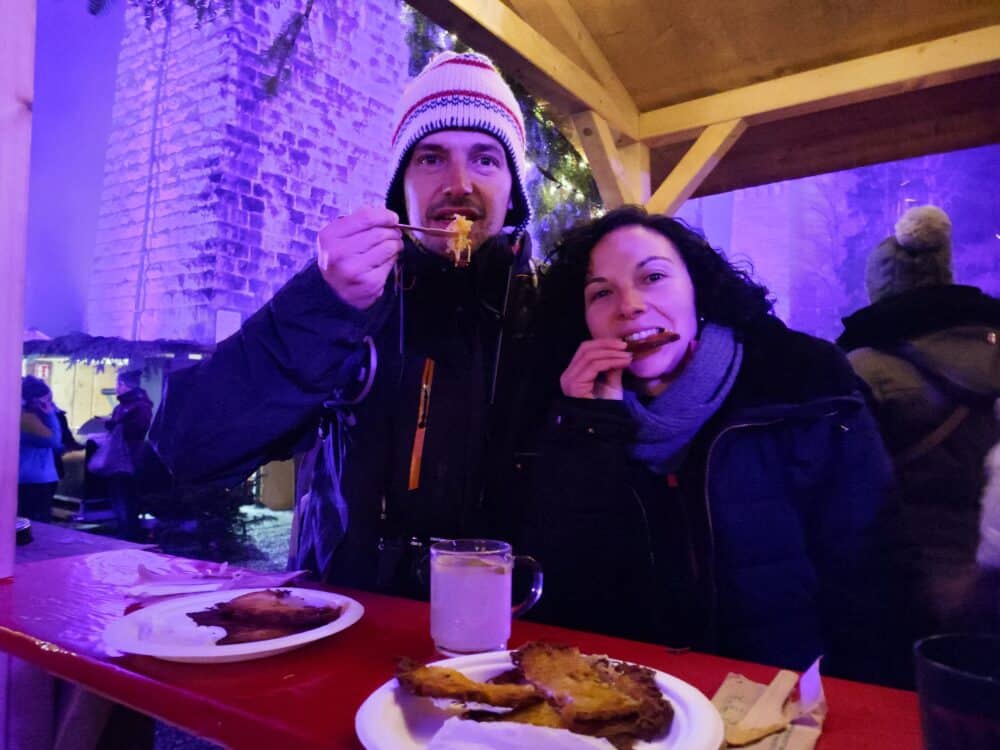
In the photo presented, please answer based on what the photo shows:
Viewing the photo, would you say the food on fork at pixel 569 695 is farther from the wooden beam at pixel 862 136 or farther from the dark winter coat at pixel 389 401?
the wooden beam at pixel 862 136

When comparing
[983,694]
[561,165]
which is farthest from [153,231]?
[983,694]

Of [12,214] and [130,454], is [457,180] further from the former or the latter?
[130,454]

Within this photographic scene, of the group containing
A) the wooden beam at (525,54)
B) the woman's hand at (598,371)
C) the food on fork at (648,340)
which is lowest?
the woman's hand at (598,371)

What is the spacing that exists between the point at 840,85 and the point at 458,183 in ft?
6.40

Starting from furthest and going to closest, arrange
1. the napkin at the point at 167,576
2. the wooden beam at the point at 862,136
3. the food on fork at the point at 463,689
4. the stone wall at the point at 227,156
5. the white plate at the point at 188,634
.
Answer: the stone wall at the point at 227,156
the wooden beam at the point at 862,136
the napkin at the point at 167,576
the white plate at the point at 188,634
the food on fork at the point at 463,689

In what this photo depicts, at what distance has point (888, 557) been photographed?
1.39m

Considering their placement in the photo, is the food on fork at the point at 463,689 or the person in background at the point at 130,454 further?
the person in background at the point at 130,454

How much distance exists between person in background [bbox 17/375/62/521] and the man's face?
4.76 metres

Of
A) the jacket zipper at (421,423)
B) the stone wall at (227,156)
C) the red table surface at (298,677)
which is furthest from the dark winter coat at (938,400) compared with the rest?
the stone wall at (227,156)

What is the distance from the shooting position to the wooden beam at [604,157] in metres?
2.99

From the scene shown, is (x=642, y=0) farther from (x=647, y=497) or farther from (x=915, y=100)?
(x=647, y=497)

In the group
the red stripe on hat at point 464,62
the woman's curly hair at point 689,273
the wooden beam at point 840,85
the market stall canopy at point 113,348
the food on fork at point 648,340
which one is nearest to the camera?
the food on fork at point 648,340

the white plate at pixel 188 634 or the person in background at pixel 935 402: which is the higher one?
the person in background at pixel 935 402

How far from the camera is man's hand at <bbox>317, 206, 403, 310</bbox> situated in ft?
4.54
